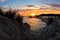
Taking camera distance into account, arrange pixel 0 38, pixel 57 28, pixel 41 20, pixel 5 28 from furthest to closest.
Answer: pixel 41 20
pixel 57 28
pixel 5 28
pixel 0 38

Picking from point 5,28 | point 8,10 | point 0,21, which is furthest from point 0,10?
point 5,28

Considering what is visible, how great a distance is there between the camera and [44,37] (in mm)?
10492

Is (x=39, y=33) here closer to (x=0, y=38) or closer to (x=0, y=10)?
(x=0, y=10)

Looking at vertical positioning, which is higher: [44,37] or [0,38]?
[0,38]

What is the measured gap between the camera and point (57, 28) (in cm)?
1047

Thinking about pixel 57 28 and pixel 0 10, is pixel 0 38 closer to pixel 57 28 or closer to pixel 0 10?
pixel 0 10

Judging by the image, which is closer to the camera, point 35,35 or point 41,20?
point 35,35

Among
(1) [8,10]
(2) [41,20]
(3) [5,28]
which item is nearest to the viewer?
(3) [5,28]

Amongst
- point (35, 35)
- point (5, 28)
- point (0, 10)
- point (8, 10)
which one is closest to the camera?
point (5, 28)

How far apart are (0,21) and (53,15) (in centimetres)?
900

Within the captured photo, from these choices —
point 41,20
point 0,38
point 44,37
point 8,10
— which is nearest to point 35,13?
point 41,20

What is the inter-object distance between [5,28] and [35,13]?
7.16 metres

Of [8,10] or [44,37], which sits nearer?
[8,10]

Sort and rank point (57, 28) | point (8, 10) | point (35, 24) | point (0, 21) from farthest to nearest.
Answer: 1. point (35, 24)
2. point (57, 28)
3. point (8, 10)
4. point (0, 21)
